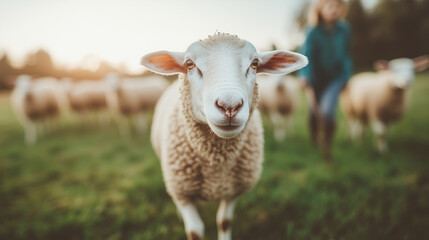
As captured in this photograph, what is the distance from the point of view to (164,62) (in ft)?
5.07

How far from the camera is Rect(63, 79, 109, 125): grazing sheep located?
27.6 feet

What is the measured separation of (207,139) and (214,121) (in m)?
0.45

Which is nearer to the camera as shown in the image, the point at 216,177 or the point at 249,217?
the point at 216,177

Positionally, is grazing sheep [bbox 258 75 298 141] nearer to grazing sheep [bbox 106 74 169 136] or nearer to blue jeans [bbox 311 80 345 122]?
blue jeans [bbox 311 80 345 122]

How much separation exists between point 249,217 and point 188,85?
5.19 feet

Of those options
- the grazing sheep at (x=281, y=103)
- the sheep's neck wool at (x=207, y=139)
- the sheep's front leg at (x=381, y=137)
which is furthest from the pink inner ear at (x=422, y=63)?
the sheep's neck wool at (x=207, y=139)

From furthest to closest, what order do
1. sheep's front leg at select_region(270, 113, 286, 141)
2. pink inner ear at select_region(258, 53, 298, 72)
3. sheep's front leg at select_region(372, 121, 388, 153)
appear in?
1. sheep's front leg at select_region(270, 113, 286, 141)
2. sheep's front leg at select_region(372, 121, 388, 153)
3. pink inner ear at select_region(258, 53, 298, 72)

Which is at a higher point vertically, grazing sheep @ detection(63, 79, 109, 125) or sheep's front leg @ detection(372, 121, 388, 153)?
grazing sheep @ detection(63, 79, 109, 125)

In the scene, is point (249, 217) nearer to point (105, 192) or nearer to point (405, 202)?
point (405, 202)

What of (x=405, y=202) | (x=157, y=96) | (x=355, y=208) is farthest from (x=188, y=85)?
(x=157, y=96)

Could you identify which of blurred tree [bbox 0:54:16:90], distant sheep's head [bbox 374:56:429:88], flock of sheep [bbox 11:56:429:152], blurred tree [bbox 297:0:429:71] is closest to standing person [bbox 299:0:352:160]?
flock of sheep [bbox 11:56:429:152]

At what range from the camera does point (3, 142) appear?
5.95 meters

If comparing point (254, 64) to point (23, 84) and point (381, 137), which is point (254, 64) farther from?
point (23, 84)

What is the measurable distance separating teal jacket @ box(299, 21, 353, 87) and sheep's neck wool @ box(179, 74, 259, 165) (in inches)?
85.1
